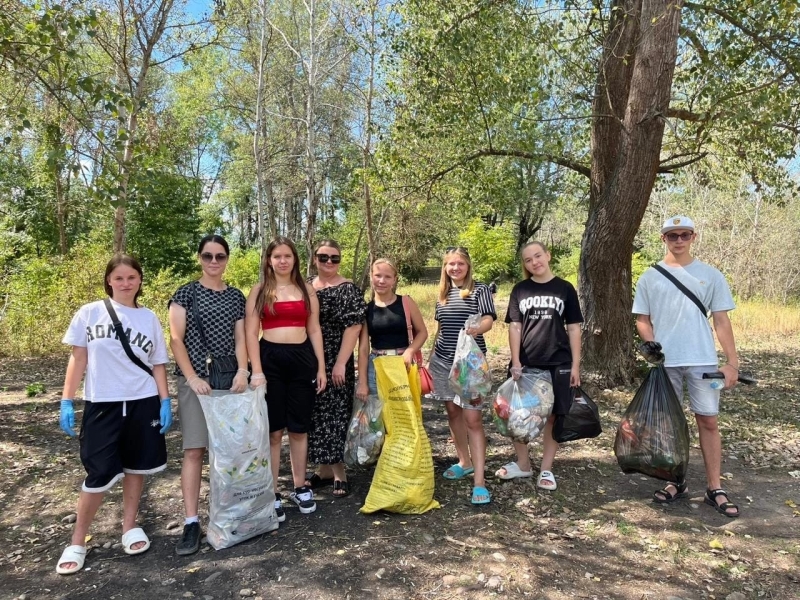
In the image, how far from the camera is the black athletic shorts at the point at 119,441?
9.67 ft

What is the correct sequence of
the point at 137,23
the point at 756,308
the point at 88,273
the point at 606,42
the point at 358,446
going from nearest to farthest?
the point at 358,446 < the point at 606,42 < the point at 137,23 < the point at 88,273 < the point at 756,308

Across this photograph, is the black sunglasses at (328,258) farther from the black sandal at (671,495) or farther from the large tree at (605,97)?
the large tree at (605,97)

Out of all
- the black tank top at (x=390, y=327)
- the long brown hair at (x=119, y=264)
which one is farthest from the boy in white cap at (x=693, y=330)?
the long brown hair at (x=119, y=264)

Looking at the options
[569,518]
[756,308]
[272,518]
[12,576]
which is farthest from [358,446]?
[756,308]

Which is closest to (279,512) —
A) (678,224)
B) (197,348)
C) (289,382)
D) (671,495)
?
(289,382)

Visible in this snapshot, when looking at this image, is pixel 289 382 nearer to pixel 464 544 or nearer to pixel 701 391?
pixel 464 544

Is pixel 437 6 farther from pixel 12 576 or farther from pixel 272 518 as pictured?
pixel 12 576

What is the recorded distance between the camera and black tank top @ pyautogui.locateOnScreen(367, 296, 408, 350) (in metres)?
3.78

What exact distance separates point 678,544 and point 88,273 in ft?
38.3

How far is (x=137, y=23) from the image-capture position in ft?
30.6

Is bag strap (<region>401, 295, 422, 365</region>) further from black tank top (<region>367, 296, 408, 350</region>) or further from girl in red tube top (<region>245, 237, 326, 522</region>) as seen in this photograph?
girl in red tube top (<region>245, 237, 326, 522</region>)

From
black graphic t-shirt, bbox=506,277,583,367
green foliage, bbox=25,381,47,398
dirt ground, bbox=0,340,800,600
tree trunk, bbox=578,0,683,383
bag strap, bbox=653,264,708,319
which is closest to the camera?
dirt ground, bbox=0,340,800,600

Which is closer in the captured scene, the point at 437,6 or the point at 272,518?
the point at 272,518

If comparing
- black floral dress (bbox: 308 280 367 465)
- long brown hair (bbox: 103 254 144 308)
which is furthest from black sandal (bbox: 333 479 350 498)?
long brown hair (bbox: 103 254 144 308)
